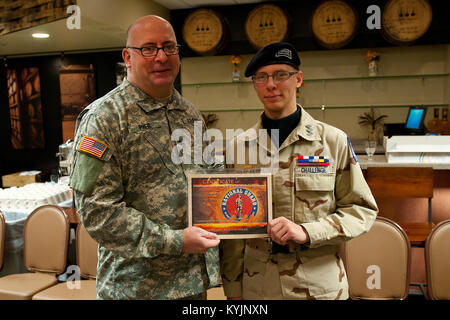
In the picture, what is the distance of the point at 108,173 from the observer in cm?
142

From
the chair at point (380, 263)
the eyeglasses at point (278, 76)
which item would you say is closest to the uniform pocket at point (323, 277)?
the eyeglasses at point (278, 76)

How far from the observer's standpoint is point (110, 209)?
1402 millimetres

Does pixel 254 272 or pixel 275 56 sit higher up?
pixel 275 56

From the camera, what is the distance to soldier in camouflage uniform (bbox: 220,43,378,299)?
1541 millimetres

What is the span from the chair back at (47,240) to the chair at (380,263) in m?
2.07

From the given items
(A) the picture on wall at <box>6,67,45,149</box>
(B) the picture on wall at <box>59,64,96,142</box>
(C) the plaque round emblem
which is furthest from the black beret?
(A) the picture on wall at <box>6,67,45,149</box>

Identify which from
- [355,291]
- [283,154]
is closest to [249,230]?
[283,154]

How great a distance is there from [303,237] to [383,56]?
4.55 meters

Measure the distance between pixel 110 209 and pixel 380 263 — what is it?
180 centimetres

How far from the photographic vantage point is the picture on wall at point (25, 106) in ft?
22.1

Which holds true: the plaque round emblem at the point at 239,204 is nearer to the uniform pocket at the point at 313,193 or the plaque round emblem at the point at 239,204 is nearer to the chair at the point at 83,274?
the uniform pocket at the point at 313,193

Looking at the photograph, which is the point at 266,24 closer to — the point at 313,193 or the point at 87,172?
the point at 313,193

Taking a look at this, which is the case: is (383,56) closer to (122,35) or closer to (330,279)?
(122,35)

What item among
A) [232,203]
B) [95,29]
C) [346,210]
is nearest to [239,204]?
[232,203]
